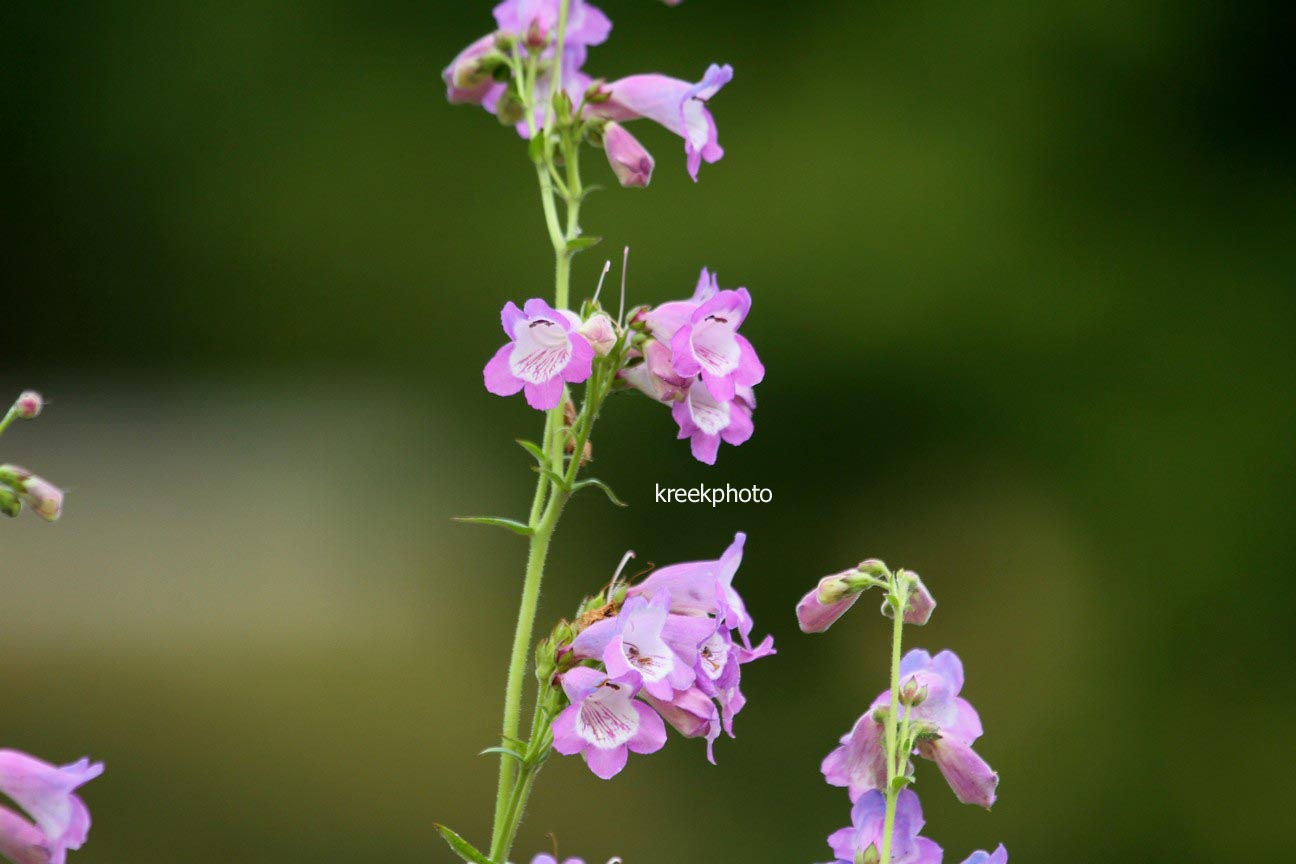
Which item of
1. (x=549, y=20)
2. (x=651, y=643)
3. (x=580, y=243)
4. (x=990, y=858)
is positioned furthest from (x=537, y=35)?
(x=990, y=858)

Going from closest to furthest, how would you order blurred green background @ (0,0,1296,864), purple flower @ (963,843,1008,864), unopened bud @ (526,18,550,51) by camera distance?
1. purple flower @ (963,843,1008,864)
2. unopened bud @ (526,18,550,51)
3. blurred green background @ (0,0,1296,864)

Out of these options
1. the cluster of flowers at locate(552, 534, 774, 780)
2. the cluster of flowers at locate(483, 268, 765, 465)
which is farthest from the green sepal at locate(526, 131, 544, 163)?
the cluster of flowers at locate(552, 534, 774, 780)

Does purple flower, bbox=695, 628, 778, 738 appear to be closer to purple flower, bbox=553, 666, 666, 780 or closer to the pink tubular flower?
purple flower, bbox=553, 666, 666, 780

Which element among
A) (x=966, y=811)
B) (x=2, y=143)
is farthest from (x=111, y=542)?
(x=966, y=811)

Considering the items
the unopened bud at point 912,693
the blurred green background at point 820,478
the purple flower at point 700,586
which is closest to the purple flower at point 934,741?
the unopened bud at point 912,693

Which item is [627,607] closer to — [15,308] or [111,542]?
[111,542]

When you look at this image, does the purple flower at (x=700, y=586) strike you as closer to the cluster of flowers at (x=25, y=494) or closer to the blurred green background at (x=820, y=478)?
the cluster of flowers at (x=25, y=494)
